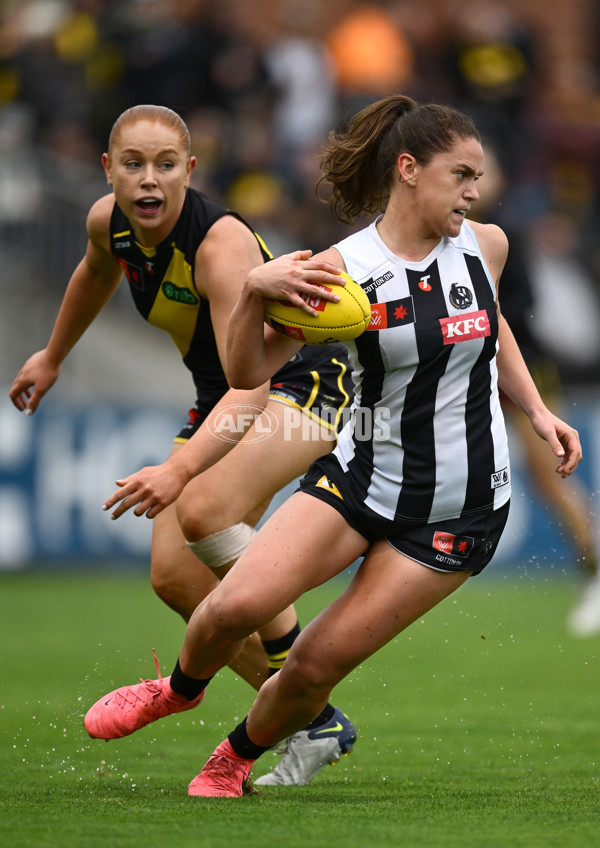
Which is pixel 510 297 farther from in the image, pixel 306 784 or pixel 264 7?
pixel 264 7

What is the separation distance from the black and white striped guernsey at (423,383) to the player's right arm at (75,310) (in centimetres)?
135

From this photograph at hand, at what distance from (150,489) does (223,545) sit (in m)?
0.76

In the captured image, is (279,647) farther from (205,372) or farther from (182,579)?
(205,372)

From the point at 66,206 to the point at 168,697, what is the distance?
25.8ft

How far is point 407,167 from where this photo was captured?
3.96 meters

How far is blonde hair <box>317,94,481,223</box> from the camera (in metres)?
3.90

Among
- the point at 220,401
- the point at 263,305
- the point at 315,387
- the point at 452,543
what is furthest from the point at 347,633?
the point at 315,387

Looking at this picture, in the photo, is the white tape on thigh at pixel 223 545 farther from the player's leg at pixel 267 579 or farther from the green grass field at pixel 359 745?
the green grass field at pixel 359 745

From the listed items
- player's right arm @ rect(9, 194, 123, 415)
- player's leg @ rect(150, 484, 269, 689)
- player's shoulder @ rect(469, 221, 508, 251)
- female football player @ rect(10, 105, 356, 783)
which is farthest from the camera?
player's right arm @ rect(9, 194, 123, 415)

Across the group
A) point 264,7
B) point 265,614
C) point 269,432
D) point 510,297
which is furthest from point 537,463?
point 264,7

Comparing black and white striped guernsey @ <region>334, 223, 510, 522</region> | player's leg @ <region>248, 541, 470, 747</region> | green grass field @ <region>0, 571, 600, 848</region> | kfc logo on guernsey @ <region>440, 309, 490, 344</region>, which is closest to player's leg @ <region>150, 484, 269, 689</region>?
green grass field @ <region>0, 571, 600, 848</region>

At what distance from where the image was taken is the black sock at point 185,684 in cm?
422

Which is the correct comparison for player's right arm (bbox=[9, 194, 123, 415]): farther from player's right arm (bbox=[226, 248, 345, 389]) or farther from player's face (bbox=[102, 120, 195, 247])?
player's right arm (bbox=[226, 248, 345, 389])

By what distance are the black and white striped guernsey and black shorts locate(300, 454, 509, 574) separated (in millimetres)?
30
